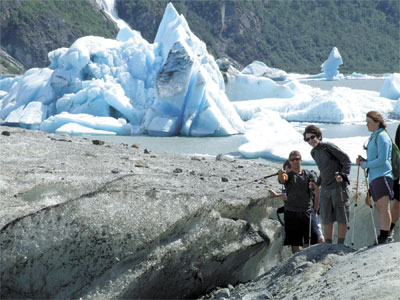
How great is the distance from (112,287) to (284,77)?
182ft

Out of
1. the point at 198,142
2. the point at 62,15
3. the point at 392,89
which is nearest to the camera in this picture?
the point at 198,142

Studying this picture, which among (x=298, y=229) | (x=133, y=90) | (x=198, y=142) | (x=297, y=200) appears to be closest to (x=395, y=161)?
(x=297, y=200)

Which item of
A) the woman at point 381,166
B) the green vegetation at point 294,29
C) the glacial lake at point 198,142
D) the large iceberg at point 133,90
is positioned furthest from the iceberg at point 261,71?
the woman at point 381,166

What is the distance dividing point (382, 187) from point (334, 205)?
15.4 inches

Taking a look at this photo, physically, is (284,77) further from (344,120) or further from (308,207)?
(308,207)

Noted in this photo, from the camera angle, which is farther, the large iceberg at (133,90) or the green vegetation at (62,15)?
the green vegetation at (62,15)

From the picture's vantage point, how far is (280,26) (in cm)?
8744

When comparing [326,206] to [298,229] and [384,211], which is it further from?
[384,211]

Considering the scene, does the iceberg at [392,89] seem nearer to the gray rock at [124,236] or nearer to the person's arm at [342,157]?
the gray rock at [124,236]

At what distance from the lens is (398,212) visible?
3.87 metres

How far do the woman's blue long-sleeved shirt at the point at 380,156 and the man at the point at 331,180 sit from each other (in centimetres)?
19

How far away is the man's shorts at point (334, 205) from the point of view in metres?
3.69

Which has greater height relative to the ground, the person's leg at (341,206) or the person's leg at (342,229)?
the person's leg at (341,206)

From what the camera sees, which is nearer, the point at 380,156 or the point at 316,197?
the point at 380,156
